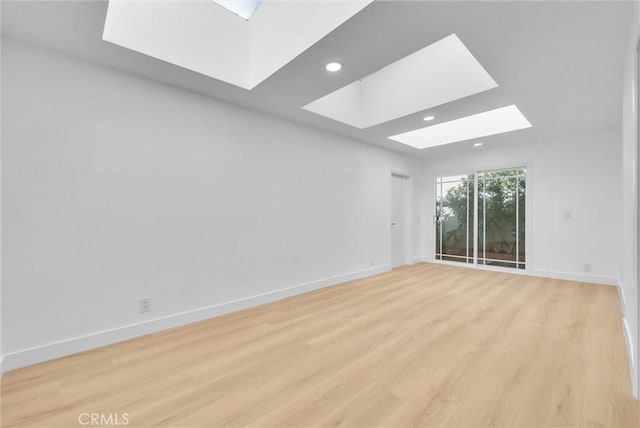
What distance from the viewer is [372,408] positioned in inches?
63.9

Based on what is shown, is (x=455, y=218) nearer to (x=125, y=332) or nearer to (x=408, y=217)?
(x=408, y=217)

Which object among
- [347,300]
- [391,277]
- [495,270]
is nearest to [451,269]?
[495,270]

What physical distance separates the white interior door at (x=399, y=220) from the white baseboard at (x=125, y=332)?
9.22ft

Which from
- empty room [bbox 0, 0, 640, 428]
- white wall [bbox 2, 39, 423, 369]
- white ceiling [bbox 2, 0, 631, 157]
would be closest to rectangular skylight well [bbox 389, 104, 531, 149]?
empty room [bbox 0, 0, 640, 428]

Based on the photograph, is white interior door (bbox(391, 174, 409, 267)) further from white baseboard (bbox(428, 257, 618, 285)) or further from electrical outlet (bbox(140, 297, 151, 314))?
electrical outlet (bbox(140, 297, 151, 314))

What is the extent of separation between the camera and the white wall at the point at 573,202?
438 cm

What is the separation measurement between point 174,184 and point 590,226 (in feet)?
20.4

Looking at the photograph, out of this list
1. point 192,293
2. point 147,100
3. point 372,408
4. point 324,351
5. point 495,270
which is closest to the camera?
point 372,408

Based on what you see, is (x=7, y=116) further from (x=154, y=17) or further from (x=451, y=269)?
(x=451, y=269)

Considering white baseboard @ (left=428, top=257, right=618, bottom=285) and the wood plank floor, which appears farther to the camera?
white baseboard @ (left=428, top=257, right=618, bottom=285)

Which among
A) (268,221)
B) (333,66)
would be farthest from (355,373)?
(333,66)

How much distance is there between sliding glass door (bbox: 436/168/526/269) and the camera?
5340 mm

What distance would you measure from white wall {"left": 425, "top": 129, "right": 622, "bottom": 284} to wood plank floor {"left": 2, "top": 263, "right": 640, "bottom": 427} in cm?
178

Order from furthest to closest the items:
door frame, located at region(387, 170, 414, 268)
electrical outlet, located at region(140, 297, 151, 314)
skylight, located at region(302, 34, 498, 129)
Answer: door frame, located at region(387, 170, 414, 268) < skylight, located at region(302, 34, 498, 129) < electrical outlet, located at region(140, 297, 151, 314)
